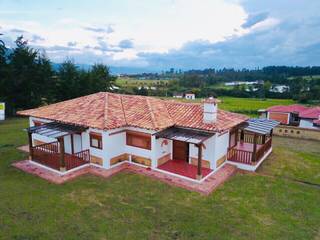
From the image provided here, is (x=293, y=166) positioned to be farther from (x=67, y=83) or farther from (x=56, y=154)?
(x=67, y=83)

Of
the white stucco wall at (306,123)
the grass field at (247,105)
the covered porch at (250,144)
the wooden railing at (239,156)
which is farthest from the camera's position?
the grass field at (247,105)

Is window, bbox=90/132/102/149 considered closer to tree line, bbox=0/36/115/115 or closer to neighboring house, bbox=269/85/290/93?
tree line, bbox=0/36/115/115

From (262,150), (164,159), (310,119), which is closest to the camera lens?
(164,159)

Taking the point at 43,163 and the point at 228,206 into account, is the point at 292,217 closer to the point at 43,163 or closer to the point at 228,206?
the point at 228,206

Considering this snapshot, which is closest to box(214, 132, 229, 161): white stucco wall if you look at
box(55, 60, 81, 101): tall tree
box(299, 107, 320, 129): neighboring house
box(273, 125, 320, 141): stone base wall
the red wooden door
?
the red wooden door

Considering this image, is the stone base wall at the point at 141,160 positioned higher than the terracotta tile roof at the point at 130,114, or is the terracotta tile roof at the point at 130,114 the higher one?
the terracotta tile roof at the point at 130,114

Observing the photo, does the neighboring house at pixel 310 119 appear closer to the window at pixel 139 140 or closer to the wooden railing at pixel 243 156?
the wooden railing at pixel 243 156

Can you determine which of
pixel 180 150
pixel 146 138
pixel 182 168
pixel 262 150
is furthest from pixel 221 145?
pixel 146 138

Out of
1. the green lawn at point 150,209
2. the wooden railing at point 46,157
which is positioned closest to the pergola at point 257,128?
the green lawn at point 150,209
